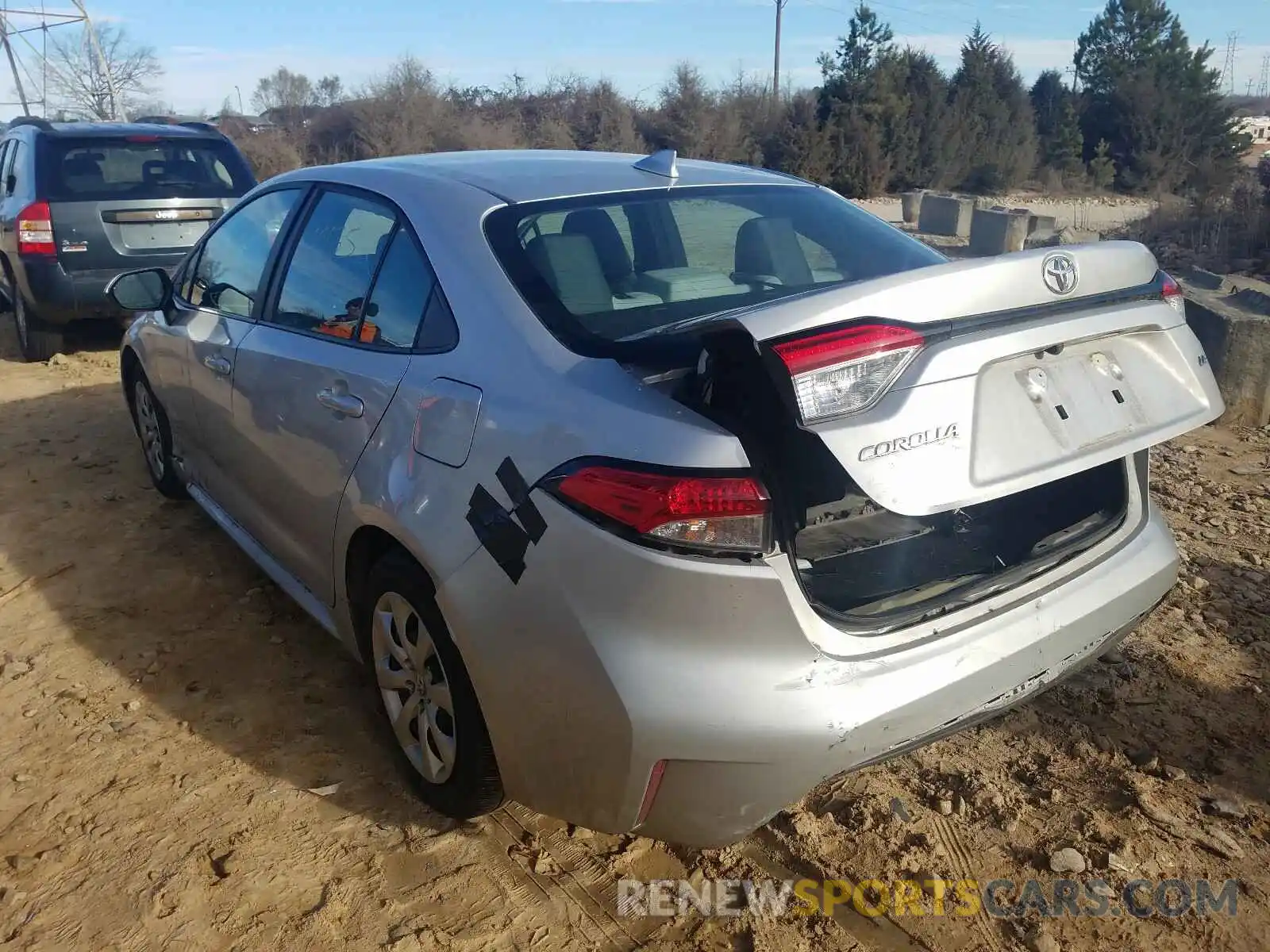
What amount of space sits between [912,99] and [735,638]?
118 ft

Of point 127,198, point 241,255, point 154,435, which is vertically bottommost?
point 154,435

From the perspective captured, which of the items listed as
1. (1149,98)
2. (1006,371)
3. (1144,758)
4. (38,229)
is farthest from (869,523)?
(1149,98)

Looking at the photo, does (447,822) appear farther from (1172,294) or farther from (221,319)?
(1172,294)

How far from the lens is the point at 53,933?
2.32 metres

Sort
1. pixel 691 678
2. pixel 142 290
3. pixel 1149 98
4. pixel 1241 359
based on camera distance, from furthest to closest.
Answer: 1. pixel 1149 98
2. pixel 1241 359
3. pixel 142 290
4. pixel 691 678

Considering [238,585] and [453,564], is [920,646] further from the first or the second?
[238,585]

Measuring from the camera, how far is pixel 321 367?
113 inches

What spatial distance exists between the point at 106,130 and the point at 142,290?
170 inches

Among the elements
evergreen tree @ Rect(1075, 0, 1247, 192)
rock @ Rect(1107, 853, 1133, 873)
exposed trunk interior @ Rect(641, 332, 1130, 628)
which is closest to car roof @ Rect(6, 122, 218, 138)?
exposed trunk interior @ Rect(641, 332, 1130, 628)

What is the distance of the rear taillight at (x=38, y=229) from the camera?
24.3ft

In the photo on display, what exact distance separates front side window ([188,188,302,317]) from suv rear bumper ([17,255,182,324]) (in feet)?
12.5

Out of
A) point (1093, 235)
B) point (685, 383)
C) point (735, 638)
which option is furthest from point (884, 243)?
point (1093, 235)

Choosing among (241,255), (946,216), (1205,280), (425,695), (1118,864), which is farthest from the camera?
(946,216)

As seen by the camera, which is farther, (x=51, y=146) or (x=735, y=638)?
(x=51, y=146)
